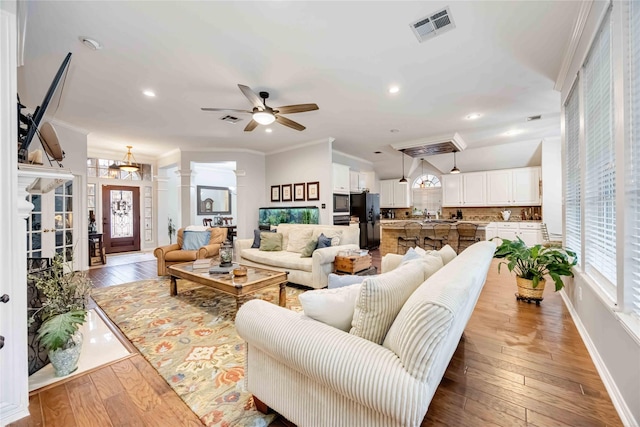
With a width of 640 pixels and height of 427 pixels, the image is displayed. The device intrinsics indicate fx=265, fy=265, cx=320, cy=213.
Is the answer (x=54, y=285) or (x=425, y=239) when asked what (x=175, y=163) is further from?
(x=425, y=239)

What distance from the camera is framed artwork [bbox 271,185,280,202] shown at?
6.83 m

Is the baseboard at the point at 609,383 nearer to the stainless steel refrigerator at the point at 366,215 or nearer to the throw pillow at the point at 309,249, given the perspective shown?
the throw pillow at the point at 309,249

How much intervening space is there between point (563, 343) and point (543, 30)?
2.72 m

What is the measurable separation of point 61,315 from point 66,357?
1.14 ft

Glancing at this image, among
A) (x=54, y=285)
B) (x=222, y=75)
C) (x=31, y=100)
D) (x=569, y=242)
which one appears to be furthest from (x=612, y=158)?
(x=31, y=100)

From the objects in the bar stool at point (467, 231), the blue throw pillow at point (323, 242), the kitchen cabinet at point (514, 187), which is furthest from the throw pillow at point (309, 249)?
the kitchen cabinet at point (514, 187)

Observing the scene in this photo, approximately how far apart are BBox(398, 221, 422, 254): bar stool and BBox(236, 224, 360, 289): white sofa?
7.17ft

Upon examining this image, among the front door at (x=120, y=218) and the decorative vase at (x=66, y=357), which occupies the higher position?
the front door at (x=120, y=218)

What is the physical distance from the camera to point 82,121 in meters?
4.62

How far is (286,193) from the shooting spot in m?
6.63

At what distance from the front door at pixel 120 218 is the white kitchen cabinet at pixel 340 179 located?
5.69 m

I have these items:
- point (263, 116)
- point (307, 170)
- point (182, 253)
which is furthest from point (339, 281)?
point (307, 170)

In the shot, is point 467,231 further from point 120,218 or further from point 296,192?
→ point 120,218

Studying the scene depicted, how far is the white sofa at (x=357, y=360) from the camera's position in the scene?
95 cm
